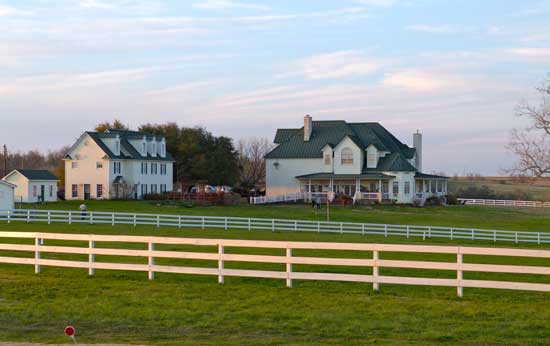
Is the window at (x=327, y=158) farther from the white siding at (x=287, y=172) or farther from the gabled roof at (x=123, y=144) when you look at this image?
the gabled roof at (x=123, y=144)

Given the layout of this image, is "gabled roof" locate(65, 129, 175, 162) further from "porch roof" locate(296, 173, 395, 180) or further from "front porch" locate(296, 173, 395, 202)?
"front porch" locate(296, 173, 395, 202)

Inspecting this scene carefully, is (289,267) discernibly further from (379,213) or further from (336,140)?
(336,140)

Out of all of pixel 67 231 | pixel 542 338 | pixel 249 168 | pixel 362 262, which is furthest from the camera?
pixel 249 168

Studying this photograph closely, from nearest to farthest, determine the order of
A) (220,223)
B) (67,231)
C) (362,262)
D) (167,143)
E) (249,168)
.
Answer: (362,262)
(67,231)
(220,223)
(167,143)
(249,168)

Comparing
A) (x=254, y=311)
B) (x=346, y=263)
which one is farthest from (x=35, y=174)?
(x=254, y=311)

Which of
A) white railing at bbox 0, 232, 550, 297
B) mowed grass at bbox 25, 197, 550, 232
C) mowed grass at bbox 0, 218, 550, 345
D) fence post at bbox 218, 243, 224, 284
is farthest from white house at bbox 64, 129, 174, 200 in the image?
fence post at bbox 218, 243, 224, 284

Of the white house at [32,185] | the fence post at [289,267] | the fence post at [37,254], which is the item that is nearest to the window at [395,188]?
the white house at [32,185]

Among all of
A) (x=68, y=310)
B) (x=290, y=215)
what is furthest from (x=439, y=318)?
(x=290, y=215)

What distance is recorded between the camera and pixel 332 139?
281 feet

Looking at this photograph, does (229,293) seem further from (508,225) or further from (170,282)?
(508,225)

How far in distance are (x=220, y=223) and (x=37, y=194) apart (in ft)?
89.0

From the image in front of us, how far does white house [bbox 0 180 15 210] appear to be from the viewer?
53.8 metres

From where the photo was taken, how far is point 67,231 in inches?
1608

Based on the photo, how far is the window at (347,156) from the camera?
267 ft
